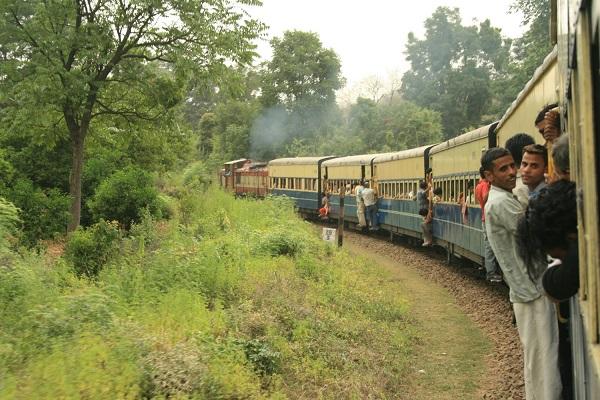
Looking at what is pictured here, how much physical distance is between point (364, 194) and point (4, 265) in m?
16.0

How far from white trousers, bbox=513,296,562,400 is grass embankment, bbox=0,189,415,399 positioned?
241cm

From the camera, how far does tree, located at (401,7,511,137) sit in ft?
168

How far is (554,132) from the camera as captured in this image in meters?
4.84

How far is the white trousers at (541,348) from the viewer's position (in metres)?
4.63

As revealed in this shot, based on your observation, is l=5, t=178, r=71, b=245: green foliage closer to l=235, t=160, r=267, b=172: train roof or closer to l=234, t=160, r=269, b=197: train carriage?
l=234, t=160, r=269, b=197: train carriage

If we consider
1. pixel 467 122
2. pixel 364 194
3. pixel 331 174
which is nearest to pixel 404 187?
pixel 364 194

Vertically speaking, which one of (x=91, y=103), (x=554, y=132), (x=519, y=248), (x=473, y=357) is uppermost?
(x=91, y=103)

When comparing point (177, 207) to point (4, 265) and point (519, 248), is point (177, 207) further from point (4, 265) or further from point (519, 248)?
point (519, 248)

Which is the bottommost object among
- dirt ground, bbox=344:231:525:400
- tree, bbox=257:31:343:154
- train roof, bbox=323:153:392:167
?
dirt ground, bbox=344:231:525:400

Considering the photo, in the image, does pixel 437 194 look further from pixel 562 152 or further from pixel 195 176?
pixel 195 176

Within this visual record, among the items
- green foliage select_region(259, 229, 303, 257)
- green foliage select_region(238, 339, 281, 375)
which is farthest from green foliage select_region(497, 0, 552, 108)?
green foliage select_region(238, 339, 281, 375)

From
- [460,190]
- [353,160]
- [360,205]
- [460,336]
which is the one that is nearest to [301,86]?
[353,160]

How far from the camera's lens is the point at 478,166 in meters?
12.3

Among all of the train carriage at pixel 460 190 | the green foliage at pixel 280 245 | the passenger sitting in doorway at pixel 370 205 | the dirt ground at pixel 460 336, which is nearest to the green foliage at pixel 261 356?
the dirt ground at pixel 460 336
